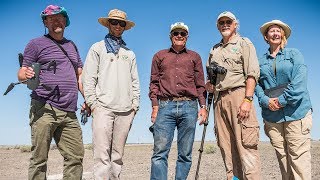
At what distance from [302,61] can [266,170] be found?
22.1ft

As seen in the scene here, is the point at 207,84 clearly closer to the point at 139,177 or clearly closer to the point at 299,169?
the point at 299,169

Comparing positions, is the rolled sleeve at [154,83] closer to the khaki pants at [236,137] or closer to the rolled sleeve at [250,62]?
the khaki pants at [236,137]

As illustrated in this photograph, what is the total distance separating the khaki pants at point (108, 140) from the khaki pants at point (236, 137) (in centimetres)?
144

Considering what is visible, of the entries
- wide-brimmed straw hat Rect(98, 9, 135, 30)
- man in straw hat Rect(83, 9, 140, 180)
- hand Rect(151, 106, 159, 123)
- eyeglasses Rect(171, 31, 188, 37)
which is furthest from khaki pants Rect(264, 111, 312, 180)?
wide-brimmed straw hat Rect(98, 9, 135, 30)

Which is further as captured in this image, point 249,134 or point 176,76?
point 176,76

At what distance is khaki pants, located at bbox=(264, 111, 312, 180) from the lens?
5.96 m

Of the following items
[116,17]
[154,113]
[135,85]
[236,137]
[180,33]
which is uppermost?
[116,17]

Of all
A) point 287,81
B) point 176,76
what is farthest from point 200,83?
point 287,81

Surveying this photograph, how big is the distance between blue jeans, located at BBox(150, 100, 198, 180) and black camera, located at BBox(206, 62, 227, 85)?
1.59 feet

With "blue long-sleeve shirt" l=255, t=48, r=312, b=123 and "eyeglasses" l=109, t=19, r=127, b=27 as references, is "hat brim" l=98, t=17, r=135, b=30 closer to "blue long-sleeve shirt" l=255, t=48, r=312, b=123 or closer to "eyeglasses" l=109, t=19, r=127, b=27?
"eyeglasses" l=109, t=19, r=127, b=27

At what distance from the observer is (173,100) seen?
251 inches

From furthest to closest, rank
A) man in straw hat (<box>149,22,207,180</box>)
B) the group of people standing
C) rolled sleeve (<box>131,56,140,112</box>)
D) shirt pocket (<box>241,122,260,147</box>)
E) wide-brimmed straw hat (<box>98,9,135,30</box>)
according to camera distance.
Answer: wide-brimmed straw hat (<box>98,9,135,30</box>) < rolled sleeve (<box>131,56,140,112</box>) < man in straw hat (<box>149,22,207,180</box>) < the group of people standing < shirt pocket (<box>241,122,260,147</box>)

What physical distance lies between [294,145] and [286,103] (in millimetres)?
629

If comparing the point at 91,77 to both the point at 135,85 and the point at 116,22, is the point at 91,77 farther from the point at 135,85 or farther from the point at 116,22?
the point at 116,22
